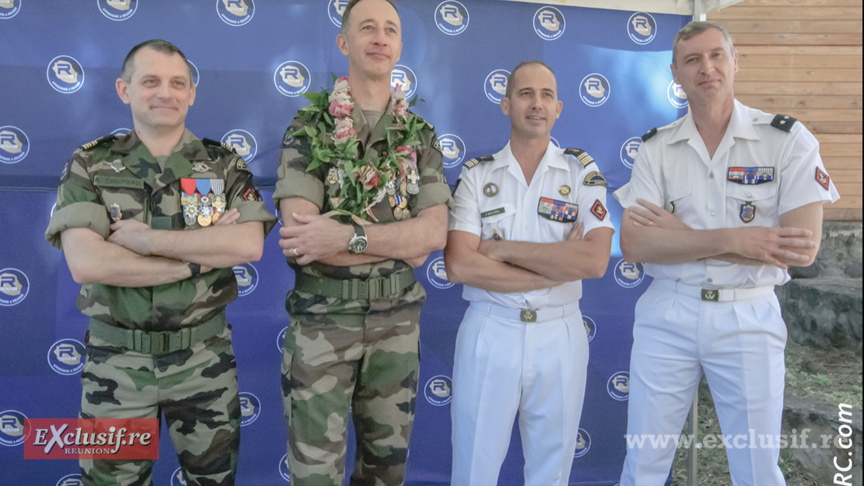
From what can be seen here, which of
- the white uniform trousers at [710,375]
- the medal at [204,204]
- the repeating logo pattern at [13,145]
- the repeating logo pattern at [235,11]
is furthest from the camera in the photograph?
the repeating logo pattern at [235,11]

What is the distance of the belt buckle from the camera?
2320 millimetres

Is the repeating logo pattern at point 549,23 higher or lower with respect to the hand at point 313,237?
higher

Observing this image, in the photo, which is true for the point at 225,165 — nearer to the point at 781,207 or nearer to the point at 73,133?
the point at 73,133

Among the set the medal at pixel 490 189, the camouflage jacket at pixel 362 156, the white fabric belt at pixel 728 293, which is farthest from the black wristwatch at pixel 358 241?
the white fabric belt at pixel 728 293

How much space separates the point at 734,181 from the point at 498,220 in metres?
0.94

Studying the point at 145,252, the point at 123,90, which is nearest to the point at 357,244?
the point at 145,252

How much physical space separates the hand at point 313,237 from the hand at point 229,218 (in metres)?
0.23

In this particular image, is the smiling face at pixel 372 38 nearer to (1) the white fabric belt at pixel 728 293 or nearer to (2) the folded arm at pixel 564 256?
(2) the folded arm at pixel 564 256

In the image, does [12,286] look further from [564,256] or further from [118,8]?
[564,256]

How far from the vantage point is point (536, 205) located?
8.21 feet

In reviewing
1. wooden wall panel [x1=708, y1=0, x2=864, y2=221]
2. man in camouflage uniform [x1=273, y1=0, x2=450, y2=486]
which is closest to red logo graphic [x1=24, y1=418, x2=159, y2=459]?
man in camouflage uniform [x1=273, y1=0, x2=450, y2=486]

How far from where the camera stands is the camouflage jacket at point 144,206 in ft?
6.71

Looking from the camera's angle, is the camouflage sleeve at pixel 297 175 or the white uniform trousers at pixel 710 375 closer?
the camouflage sleeve at pixel 297 175

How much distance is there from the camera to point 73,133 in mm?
2744
